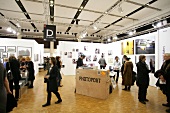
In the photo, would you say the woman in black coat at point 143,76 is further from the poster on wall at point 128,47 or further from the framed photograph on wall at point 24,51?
the framed photograph on wall at point 24,51

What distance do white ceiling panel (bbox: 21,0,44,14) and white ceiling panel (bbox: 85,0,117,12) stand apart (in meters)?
2.43

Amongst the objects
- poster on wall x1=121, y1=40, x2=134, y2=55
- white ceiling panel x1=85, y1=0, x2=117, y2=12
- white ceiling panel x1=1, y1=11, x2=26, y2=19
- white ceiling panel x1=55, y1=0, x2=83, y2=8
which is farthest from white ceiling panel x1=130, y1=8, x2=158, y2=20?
white ceiling panel x1=1, y1=11, x2=26, y2=19

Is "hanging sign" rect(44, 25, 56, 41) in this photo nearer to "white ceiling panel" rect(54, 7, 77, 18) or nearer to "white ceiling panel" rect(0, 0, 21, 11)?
"white ceiling panel" rect(54, 7, 77, 18)

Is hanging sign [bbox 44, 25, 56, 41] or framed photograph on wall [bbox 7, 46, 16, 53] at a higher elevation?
hanging sign [bbox 44, 25, 56, 41]

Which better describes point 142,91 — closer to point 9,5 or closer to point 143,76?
point 143,76

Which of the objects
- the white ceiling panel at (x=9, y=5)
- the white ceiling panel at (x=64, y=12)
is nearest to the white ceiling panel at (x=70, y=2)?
the white ceiling panel at (x=64, y=12)

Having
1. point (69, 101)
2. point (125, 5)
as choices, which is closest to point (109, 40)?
point (125, 5)

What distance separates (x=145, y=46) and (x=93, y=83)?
Answer: 4.45 metres

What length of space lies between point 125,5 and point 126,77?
348cm

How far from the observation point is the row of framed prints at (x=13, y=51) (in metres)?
8.30

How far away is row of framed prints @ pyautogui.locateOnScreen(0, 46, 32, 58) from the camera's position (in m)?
8.30

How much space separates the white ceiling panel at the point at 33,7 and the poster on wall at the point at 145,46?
6.00m

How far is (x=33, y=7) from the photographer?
22.4 ft

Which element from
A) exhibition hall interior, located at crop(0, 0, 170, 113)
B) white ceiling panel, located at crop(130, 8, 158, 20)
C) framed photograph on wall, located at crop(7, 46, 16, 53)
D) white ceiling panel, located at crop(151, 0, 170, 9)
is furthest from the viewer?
framed photograph on wall, located at crop(7, 46, 16, 53)
